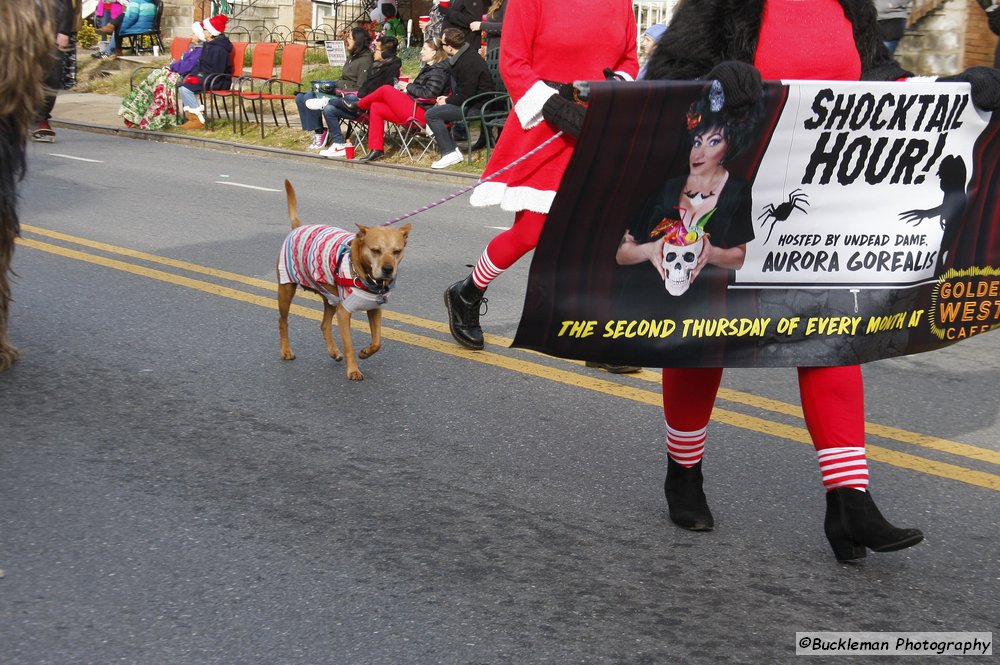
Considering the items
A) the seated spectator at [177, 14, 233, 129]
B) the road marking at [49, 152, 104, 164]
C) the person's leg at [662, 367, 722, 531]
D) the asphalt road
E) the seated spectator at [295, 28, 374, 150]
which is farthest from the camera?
the seated spectator at [177, 14, 233, 129]

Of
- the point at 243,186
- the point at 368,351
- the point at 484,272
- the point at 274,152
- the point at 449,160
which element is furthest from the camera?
the point at 274,152

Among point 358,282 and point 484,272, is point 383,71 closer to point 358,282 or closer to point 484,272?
point 484,272

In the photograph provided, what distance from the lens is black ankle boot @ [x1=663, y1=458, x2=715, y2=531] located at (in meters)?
3.96

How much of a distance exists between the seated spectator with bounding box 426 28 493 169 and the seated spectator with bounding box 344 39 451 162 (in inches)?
10.0

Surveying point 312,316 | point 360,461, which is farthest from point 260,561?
point 312,316

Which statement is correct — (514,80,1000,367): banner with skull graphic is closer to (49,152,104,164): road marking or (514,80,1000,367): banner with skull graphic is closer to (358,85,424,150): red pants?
(49,152,104,164): road marking

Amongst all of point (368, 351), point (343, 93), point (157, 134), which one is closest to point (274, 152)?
point (343, 93)

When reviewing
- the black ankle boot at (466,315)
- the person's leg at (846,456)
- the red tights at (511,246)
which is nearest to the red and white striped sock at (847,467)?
the person's leg at (846,456)

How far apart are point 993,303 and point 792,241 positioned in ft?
2.28

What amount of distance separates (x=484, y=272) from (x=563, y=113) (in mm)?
1584

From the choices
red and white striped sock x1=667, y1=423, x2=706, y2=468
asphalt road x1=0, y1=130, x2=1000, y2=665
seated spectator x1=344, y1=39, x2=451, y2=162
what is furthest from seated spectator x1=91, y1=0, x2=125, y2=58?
red and white striped sock x1=667, y1=423, x2=706, y2=468

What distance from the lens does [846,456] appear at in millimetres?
3578

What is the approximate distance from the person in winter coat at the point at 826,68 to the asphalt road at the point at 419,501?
18cm

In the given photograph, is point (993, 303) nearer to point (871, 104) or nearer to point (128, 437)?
point (871, 104)
